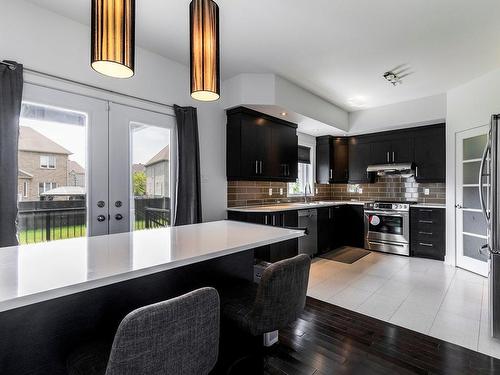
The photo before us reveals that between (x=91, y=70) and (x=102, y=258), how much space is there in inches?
89.2

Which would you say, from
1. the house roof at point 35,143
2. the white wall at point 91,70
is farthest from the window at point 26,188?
the white wall at point 91,70

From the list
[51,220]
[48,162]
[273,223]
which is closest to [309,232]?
[273,223]

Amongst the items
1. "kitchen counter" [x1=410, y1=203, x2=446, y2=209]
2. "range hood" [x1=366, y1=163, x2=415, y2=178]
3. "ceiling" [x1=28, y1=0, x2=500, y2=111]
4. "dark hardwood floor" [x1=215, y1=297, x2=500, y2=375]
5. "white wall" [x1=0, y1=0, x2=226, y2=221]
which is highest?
"ceiling" [x1=28, y1=0, x2=500, y2=111]

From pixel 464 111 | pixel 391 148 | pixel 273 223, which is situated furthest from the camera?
pixel 391 148

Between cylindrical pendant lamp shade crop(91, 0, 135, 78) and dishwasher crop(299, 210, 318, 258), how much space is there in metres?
3.47

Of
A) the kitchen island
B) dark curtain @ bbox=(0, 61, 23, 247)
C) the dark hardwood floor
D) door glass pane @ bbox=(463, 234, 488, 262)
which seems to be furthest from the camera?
door glass pane @ bbox=(463, 234, 488, 262)

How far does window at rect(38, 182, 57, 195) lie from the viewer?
7.85 ft

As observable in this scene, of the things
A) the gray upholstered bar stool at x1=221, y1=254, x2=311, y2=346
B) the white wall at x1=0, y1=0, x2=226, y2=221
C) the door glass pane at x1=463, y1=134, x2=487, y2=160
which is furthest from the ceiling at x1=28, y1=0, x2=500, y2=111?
the gray upholstered bar stool at x1=221, y1=254, x2=311, y2=346

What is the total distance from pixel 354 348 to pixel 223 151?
283 cm

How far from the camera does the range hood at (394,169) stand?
486cm

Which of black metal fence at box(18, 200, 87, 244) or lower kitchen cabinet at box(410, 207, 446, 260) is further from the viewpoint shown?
lower kitchen cabinet at box(410, 207, 446, 260)

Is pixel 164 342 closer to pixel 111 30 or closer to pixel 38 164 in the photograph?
pixel 111 30

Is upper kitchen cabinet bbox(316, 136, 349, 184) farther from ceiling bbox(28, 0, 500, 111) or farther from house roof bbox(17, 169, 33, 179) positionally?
house roof bbox(17, 169, 33, 179)

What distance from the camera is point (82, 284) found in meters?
0.90
